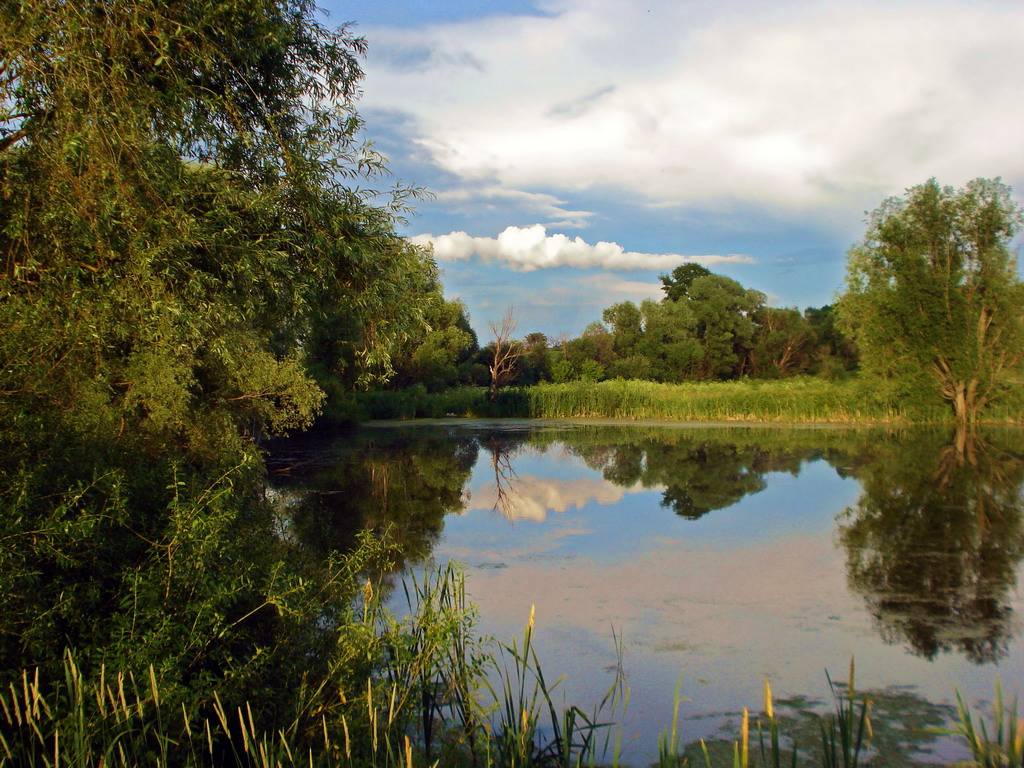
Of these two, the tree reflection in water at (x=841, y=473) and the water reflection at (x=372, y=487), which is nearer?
the tree reflection in water at (x=841, y=473)

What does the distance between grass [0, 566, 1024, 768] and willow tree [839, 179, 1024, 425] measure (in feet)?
89.6

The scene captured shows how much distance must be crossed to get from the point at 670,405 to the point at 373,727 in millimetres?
32157

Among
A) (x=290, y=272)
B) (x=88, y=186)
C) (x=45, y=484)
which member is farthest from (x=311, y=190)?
(x=45, y=484)

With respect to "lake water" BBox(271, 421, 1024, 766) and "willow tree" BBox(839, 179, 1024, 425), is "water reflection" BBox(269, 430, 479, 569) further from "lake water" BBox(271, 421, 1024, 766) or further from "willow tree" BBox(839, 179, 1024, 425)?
"willow tree" BBox(839, 179, 1024, 425)

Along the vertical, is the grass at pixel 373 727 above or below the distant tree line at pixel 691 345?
below

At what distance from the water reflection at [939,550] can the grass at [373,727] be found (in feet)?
6.60

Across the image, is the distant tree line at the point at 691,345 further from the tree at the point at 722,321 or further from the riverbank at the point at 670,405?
the riverbank at the point at 670,405

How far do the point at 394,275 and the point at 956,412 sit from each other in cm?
2844

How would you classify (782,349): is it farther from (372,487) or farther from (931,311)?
(372,487)

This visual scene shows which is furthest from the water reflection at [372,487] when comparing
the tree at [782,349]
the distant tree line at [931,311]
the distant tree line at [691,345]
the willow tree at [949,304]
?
the tree at [782,349]

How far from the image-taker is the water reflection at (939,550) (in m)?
7.00

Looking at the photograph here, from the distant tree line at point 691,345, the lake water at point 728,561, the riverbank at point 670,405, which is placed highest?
the distant tree line at point 691,345

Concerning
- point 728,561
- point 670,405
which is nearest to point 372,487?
point 728,561

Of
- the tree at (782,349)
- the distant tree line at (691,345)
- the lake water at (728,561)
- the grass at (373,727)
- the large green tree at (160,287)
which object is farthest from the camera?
the tree at (782,349)
